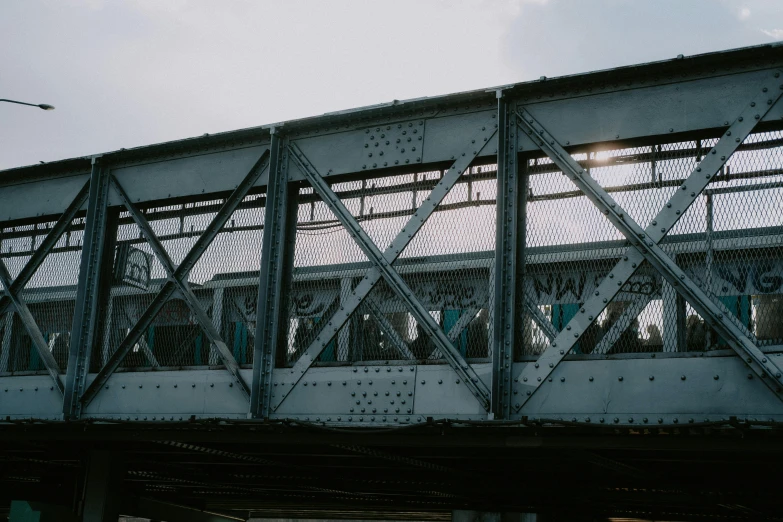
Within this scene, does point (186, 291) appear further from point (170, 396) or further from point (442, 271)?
point (442, 271)

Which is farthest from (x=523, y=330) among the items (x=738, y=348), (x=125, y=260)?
(x=125, y=260)

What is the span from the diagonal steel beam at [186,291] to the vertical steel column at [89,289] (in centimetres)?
32

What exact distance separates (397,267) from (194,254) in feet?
9.20

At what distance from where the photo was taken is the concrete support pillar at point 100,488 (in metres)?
13.6

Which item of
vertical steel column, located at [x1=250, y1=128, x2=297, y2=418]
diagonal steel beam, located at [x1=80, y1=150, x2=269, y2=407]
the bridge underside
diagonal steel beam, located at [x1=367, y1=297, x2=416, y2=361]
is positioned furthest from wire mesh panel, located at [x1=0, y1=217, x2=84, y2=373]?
diagonal steel beam, located at [x1=367, y1=297, x2=416, y2=361]

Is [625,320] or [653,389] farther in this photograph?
[625,320]

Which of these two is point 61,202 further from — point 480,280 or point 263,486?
point 263,486

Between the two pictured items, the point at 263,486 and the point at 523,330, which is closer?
the point at 523,330

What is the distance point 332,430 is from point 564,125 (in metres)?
4.14

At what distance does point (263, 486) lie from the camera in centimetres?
1964

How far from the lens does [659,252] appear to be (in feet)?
28.2

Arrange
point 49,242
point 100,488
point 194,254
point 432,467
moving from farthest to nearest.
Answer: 1. point 432,467
2. point 100,488
3. point 49,242
4. point 194,254

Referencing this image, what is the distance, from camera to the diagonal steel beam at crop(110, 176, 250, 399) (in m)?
10.6

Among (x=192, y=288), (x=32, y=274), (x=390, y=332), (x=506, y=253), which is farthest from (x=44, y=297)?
(x=506, y=253)
